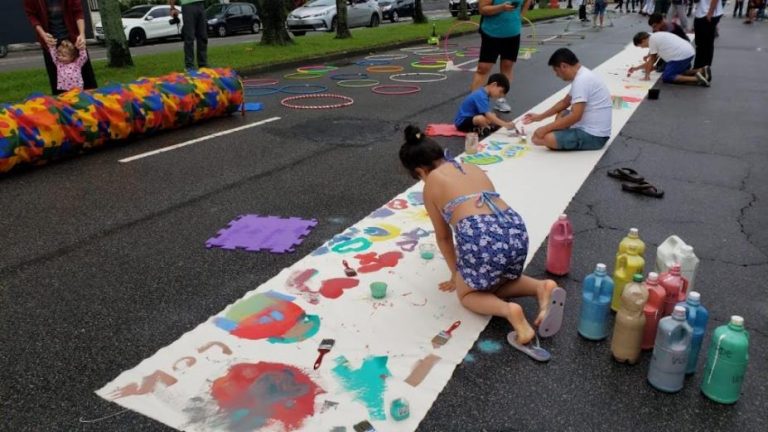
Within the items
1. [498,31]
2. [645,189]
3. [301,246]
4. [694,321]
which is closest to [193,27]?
[498,31]

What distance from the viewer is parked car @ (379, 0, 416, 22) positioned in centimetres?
3054

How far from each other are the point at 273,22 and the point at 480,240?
13767mm

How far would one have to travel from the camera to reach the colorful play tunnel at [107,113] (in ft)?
18.4

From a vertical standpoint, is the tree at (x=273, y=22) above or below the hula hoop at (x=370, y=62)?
above

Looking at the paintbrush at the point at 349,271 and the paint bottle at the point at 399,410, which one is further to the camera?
the paintbrush at the point at 349,271

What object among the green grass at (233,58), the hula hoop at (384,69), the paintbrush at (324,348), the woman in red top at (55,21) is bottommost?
the paintbrush at (324,348)

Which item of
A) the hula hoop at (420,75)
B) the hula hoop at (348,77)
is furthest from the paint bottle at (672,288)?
the hula hoop at (348,77)

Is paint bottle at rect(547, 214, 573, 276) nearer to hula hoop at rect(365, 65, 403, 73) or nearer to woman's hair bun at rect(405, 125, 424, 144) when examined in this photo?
woman's hair bun at rect(405, 125, 424, 144)

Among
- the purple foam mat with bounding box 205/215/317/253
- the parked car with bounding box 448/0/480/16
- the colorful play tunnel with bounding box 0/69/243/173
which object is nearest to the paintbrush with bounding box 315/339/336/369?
the purple foam mat with bounding box 205/215/317/253

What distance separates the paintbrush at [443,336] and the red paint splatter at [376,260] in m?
0.79

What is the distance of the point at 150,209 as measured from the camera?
4.75 m

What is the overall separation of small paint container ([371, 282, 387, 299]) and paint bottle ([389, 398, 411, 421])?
94cm

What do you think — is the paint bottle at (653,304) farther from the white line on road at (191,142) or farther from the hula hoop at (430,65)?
the hula hoop at (430,65)

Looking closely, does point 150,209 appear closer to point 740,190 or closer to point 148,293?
point 148,293
